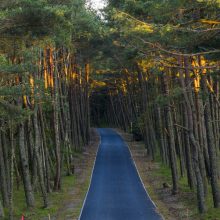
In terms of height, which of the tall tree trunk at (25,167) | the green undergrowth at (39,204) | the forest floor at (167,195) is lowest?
the forest floor at (167,195)

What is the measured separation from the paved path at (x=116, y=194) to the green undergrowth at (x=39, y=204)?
1.59 m

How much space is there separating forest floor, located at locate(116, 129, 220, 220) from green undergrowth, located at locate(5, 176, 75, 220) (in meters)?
5.42

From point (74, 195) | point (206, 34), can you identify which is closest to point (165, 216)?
point (74, 195)

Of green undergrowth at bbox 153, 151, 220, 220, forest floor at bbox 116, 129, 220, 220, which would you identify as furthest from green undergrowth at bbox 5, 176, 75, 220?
green undergrowth at bbox 153, 151, 220, 220

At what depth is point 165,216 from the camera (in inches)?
880

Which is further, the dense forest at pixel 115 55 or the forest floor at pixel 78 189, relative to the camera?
the forest floor at pixel 78 189

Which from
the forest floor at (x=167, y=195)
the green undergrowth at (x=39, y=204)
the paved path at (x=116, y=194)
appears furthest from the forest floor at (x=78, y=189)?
the forest floor at (x=167, y=195)

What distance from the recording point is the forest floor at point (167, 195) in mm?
21719

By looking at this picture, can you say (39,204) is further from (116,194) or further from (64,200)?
(116,194)

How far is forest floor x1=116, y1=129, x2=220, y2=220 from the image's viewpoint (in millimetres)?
21719

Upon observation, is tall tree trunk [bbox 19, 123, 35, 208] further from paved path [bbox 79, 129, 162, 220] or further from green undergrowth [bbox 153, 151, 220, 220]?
green undergrowth [bbox 153, 151, 220, 220]

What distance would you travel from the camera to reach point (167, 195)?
27734 mm

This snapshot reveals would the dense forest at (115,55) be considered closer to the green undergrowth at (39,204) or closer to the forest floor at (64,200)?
the green undergrowth at (39,204)

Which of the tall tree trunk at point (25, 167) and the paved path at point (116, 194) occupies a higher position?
the tall tree trunk at point (25, 167)
